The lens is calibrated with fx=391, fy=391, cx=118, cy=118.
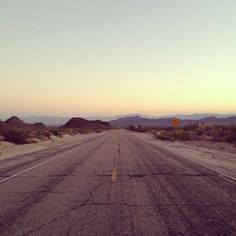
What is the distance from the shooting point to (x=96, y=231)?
6.43m

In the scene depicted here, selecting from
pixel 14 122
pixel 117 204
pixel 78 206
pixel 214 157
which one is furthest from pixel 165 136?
pixel 14 122

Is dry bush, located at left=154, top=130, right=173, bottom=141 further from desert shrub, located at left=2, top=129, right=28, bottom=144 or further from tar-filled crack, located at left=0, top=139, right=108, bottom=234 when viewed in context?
tar-filled crack, located at left=0, top=139, right=108, bottom=234

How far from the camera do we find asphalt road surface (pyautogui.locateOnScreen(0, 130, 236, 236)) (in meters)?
6.66

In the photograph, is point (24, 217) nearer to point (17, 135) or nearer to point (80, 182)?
point (80, 182)

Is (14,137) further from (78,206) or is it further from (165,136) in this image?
(78,206)

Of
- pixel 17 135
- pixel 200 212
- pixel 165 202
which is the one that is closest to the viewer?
pixel 200 212

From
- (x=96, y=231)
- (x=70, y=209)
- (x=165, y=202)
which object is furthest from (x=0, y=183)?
(x=96, y=231)

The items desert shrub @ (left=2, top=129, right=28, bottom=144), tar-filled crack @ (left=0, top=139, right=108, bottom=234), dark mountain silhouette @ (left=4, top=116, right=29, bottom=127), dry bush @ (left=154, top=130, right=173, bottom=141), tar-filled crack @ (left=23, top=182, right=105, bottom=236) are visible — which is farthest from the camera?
dark mountain silhouette @ (left=4, top=116, right=29, bottom=127)

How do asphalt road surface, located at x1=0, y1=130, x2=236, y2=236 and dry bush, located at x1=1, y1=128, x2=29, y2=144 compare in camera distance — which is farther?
dry bush, located at x1=1, y1=128, x2=29, y2=144

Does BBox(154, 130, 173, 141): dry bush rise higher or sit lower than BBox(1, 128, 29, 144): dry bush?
lower

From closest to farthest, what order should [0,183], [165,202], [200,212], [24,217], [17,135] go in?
[24,217]
[200,212]
[165,202]
[0,183]
[17,135]

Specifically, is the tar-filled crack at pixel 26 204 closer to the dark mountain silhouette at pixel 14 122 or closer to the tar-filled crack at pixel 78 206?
the tar-filled crack at pixel 78 206

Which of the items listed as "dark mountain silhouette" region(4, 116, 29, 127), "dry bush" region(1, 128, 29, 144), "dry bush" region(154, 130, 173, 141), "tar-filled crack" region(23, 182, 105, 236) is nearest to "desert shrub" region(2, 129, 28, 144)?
"dry bush" region(1, 128, 29, 144)

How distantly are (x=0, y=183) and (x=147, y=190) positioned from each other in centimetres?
459
